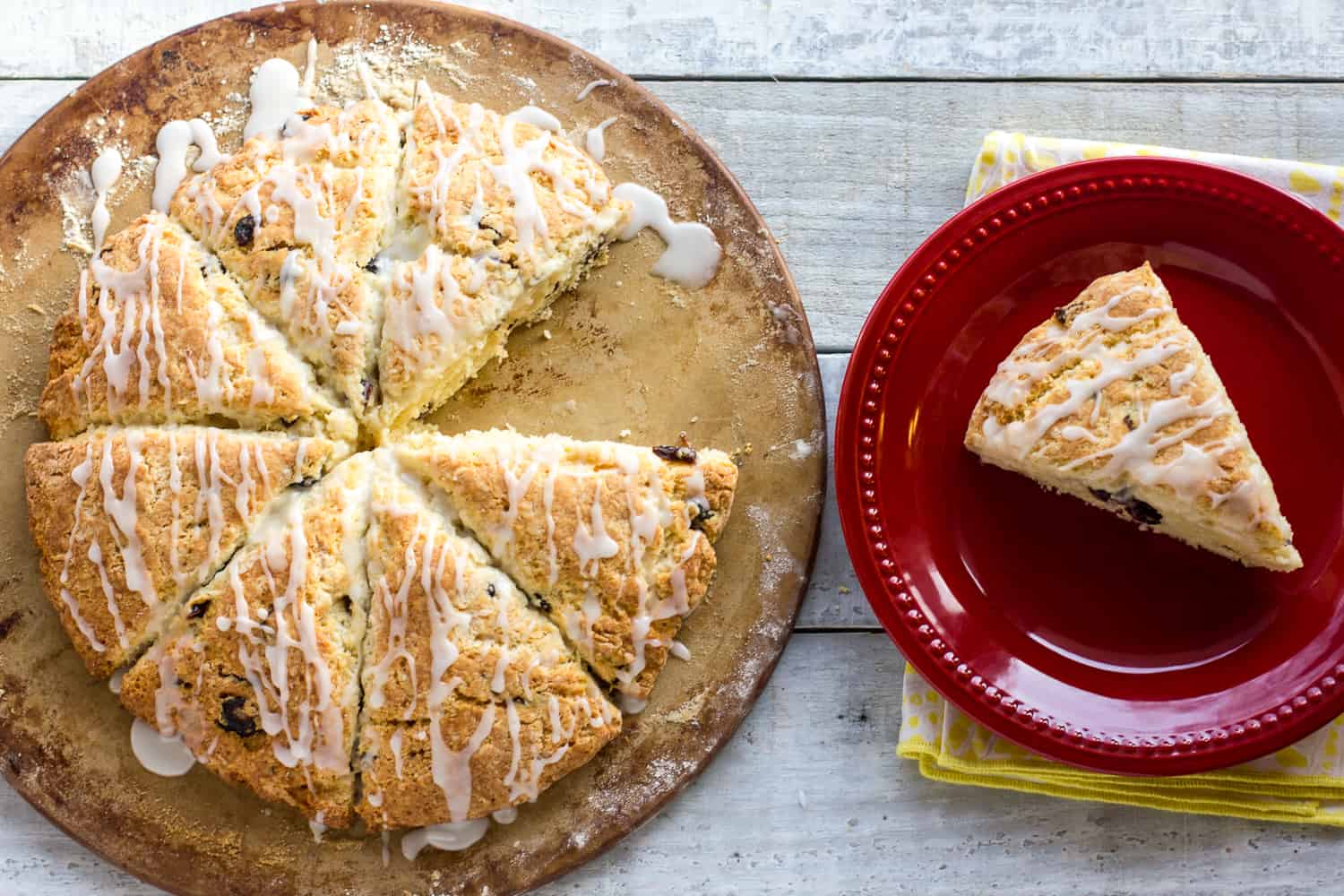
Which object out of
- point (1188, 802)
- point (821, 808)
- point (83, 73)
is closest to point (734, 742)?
point (821, 808)

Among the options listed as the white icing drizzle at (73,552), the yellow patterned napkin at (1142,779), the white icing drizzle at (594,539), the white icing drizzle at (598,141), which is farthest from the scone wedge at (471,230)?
the yellow patterned napkin at (1142,779)

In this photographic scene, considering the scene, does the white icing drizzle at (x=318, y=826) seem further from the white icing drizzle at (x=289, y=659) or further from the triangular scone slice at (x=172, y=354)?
the triangular scone slice at (x=172, y=354)

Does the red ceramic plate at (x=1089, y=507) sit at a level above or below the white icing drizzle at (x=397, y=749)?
above

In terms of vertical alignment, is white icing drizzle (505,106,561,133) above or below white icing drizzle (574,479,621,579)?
above

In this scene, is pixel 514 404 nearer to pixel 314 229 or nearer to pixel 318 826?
pixel 314 229

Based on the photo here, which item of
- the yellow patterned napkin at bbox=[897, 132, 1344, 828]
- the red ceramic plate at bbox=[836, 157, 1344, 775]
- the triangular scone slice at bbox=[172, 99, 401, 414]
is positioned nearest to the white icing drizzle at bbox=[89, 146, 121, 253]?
the triangular scone slice at bbox=[172, 99, 401, 414]

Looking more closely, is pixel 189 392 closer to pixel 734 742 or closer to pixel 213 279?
pixel 213 279

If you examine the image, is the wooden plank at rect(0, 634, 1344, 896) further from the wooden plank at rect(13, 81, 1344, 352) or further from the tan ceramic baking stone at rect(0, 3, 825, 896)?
the wooden plank at rect(13, 81, 1344, 352)
